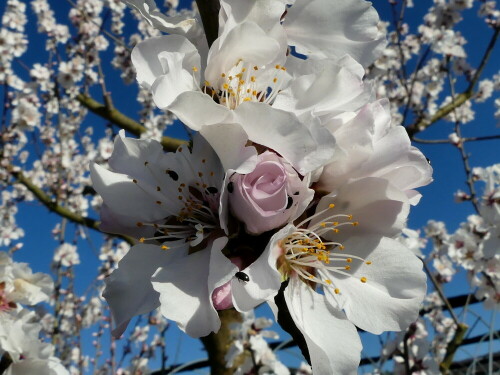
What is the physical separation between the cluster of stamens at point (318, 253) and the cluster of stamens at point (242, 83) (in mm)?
157

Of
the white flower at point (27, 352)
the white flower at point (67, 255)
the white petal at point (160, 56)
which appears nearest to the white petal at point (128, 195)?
the white petal at point (160, 56)

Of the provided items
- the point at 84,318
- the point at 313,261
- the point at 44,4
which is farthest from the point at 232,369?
the point at 44,4

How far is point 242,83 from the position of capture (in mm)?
535

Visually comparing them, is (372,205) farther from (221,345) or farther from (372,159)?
(221,345)

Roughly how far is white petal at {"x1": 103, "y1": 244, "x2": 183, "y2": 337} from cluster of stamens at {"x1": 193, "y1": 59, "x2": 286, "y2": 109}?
181mm

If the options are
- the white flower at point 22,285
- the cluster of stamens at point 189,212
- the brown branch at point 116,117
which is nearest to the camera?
the cluster of stamens at point 189,212

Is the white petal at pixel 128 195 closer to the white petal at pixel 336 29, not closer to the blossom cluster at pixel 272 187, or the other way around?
the blossom cluster at pixel 272 187

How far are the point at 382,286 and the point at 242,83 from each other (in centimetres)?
26

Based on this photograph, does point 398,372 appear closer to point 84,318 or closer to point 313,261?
point 313,261

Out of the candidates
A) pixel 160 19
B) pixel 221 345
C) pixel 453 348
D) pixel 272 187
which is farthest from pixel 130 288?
pixel 453 348

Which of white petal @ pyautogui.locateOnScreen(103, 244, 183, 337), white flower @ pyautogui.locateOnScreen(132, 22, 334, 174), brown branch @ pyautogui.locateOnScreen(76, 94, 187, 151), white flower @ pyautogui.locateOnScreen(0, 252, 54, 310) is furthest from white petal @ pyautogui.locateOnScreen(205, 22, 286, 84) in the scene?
brown branch @ pyautogui.locateOnScreen(76, 94, 187, 151)

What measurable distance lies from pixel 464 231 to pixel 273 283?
8.08 ft

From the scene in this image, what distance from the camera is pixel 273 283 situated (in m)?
0.43

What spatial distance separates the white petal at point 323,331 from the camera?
443 mm
